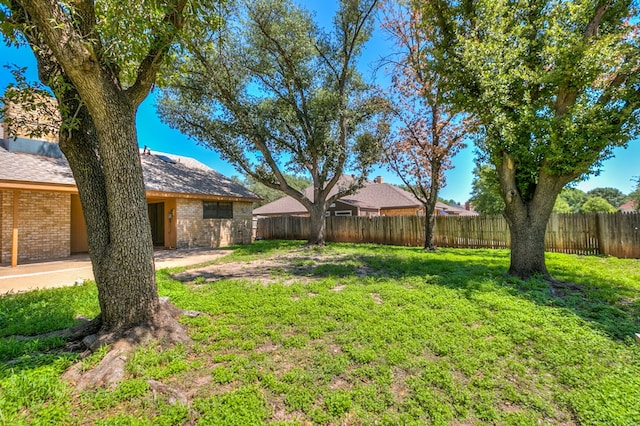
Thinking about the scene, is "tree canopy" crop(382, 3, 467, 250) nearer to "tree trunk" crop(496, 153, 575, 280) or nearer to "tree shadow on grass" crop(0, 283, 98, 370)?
"tree trunk" crop(496, 153, 575, 280)

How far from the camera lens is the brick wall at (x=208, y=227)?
12.1 metres

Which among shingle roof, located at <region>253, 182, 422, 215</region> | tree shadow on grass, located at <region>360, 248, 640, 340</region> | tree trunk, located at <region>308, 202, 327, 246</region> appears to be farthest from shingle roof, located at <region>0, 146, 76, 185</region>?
shingle roof, located at <region>253, 182, 422, 215</region>

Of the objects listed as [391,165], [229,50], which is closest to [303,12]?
[229,50]

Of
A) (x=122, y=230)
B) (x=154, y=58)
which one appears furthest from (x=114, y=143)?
(x=154, y=58)

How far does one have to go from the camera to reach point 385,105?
1136cm

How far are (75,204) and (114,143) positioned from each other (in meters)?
10.8

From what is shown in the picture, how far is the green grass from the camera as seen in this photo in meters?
2.25

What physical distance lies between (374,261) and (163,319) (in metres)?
5.70

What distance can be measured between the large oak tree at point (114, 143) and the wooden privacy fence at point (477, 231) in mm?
11334

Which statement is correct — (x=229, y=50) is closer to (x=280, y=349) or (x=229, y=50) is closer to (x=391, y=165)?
(x=391, y=165)

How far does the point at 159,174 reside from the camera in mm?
12258

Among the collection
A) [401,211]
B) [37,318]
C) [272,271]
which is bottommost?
[37,318]

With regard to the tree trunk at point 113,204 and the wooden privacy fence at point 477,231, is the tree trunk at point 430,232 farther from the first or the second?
the tree trunk at point 113,204

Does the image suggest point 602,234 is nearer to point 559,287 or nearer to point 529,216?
point 529,216
